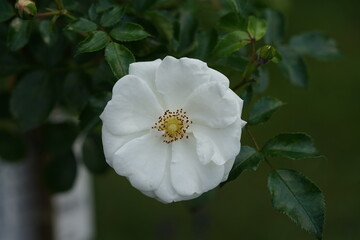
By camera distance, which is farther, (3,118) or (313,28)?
(313,28)

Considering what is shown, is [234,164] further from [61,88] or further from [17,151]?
[17,151]

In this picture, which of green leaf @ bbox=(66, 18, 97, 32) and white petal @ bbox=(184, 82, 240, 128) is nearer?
white petal @ bbox=(184, 82, 240, 128)

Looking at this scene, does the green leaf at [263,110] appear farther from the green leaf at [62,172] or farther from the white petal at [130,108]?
the green leaf at [62,172]

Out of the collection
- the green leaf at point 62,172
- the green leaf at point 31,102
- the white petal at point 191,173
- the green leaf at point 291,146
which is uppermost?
the white petal at point 191,173

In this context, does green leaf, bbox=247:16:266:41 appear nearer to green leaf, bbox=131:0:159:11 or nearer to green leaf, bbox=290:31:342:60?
green leaf, bbox=131:0:159:11

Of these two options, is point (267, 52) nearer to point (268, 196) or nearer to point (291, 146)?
point (291, 146)

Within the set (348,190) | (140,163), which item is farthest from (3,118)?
(348,190)

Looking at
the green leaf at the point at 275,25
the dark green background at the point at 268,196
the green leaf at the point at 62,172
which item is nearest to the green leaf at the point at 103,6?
the green leaf at the point at 275,25

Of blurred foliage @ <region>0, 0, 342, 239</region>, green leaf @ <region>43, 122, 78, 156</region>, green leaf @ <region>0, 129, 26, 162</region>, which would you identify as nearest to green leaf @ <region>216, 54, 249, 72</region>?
blurred foliage @ <region>0, 0, 342, 239</region>
